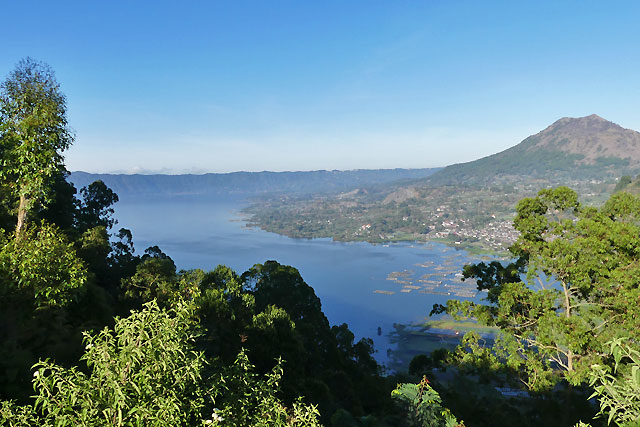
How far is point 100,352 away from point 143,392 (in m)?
0.52

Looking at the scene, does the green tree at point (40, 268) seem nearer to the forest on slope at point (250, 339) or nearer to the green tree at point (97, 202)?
the forest on slope at point (250, 339)


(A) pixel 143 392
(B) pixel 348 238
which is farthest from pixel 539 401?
(B) pixel 348 238

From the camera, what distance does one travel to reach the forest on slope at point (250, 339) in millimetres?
3322

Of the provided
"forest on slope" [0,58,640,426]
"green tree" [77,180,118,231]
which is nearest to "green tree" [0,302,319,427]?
"forest on slope" [0,58,640,426]

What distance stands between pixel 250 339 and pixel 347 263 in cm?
9205

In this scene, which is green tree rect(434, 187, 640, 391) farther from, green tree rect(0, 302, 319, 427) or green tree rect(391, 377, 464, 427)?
green tree rect(0, 302, 319, 427)

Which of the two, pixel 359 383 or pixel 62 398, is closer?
pixel 62 398

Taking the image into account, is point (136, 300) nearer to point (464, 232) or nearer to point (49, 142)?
point (49, 142)

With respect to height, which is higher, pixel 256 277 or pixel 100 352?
pixel 100 352

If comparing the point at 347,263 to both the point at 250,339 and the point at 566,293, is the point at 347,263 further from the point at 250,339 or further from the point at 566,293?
the point at 566,293

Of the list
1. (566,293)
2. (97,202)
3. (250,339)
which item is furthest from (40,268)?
(97,202)

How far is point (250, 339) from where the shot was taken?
571 inches

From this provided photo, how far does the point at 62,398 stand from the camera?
10.4 ft

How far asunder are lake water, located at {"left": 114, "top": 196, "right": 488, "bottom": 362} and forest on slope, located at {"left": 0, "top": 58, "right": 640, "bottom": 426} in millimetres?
37446
